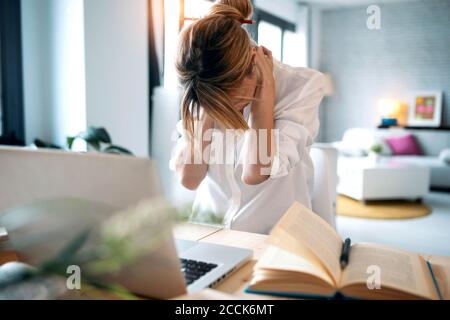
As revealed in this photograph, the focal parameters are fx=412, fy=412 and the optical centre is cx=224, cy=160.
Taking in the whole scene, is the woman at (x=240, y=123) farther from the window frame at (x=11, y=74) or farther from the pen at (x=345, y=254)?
the window frame at (x=11, y=74)

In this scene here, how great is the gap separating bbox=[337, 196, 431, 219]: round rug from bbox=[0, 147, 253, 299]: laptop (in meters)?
2.69

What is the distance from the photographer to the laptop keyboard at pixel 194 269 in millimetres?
632

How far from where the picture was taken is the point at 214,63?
873 millimetres

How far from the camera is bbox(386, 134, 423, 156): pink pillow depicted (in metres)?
3.25

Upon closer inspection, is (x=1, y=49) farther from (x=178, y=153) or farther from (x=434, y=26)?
(x=434, y=26)

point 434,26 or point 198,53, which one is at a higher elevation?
point 434,26

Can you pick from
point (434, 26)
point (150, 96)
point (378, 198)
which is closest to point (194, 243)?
point (434, 26)

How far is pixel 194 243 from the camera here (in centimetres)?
82

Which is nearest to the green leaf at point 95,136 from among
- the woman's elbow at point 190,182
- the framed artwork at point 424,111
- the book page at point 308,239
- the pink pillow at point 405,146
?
the woman's elbow at point 190,182

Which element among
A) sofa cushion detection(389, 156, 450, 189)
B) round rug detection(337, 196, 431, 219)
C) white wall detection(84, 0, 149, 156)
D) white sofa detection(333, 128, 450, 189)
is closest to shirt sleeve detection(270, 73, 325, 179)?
white wall detection(84, 0, 149, 156)

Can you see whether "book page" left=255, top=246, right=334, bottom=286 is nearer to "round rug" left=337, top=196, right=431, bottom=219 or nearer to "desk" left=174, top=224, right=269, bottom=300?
"desk" left=174, top=224, right=269, bottom=300

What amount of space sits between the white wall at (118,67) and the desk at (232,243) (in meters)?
1.46
